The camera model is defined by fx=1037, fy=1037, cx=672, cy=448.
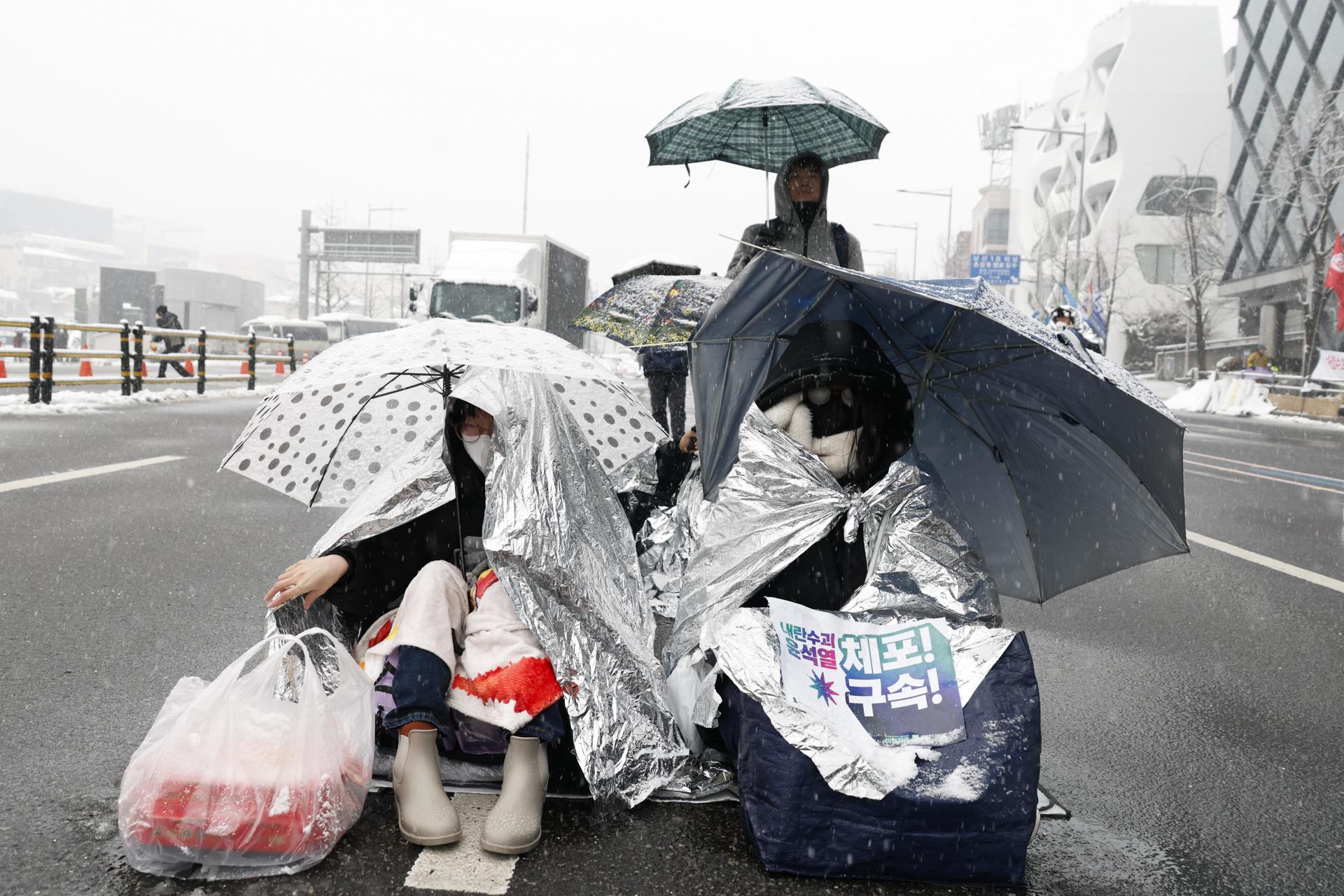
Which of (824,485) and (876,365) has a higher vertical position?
(876,365)

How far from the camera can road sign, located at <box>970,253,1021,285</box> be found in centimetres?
4431

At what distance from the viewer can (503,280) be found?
20328 millimetres

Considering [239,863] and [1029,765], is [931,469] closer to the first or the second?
[1029,765]

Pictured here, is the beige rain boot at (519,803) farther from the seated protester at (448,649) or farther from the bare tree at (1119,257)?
the bare tree at (1119,257)

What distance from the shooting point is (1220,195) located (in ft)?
145

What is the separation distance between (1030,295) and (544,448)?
60.8 m

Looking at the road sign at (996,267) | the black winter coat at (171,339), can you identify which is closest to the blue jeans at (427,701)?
the black winter coat at (171,339)

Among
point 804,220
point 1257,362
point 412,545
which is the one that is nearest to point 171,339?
point 804,220

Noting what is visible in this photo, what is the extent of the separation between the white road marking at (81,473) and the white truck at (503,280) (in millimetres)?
10438

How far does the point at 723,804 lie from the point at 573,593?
686 millimetres

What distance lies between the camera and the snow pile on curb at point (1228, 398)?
84.9 feet

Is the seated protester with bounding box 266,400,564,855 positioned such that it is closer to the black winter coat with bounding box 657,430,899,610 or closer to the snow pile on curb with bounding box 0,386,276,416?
the black winter coat with bounding box 657,430,899,610

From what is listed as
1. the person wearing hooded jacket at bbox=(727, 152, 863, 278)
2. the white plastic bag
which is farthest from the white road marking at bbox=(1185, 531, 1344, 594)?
the white plastic bag

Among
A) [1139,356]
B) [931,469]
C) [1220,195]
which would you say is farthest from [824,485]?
[1139,356]
